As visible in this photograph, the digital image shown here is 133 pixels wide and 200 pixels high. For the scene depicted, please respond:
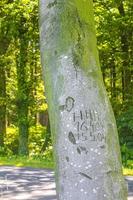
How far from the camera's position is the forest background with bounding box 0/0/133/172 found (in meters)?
23.1

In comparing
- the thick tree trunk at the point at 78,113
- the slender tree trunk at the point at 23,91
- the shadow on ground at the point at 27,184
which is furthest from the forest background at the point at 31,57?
the thick tree trunk at the point at 78,113

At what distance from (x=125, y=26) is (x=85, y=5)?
68.9 feet

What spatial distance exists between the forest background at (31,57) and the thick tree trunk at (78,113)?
18606 millimetres

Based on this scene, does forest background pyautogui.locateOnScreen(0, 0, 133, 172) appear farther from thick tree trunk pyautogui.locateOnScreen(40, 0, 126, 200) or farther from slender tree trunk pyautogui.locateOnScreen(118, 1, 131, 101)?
thick tree trunk pyautogui.locateOnScreen(40, 0, 126, 200)

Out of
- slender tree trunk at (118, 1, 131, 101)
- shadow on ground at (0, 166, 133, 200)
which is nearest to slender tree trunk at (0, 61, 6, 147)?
slender tree trunk at (118, 1, 131, 101)

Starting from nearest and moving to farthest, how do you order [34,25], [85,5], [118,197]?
[118,197], [85,5], [34,25]

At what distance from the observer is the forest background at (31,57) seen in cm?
2309

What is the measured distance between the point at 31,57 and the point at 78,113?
21320 mm

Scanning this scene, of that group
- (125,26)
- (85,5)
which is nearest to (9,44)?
(125,26)

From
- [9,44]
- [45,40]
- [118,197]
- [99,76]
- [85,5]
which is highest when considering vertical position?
[9,44]

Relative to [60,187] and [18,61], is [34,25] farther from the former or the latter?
[60,187]

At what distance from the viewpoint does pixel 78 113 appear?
355cm

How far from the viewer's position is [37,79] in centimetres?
2505

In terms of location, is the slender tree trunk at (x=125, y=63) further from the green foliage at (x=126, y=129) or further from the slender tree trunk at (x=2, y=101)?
the slender tree trunk at (x=2, y=101)
